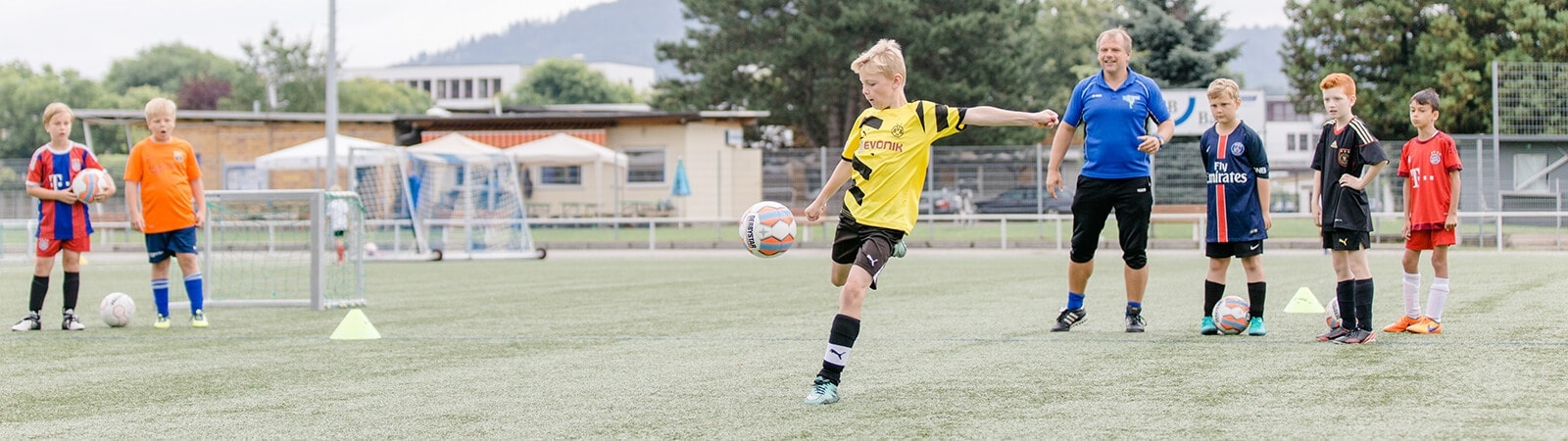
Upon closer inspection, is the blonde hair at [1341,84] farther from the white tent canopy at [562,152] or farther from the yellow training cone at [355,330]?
the white tent canopy at [562,152]

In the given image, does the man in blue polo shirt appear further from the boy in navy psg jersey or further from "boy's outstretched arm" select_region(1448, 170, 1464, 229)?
"boy's outstretched arm" select_region(1448, 170, 1464, 229)

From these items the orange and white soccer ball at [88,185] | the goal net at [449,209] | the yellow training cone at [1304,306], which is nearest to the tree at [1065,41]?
the goal net at [449,209]

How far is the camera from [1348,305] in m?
7.95

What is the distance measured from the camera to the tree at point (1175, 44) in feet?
135

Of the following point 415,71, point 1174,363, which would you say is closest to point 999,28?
point 1174,363

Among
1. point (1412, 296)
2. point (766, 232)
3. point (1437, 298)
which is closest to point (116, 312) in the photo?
point (766, 232)

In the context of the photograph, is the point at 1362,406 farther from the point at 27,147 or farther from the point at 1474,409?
the point at 27,147

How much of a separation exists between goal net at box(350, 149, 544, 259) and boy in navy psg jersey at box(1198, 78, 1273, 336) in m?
17.9

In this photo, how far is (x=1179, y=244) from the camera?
1123 inches

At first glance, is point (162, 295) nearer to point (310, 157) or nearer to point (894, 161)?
point (894, 161)

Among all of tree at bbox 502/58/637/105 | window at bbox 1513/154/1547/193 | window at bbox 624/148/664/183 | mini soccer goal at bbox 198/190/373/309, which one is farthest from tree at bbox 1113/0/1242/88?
tree at bbox 502/58/637/105

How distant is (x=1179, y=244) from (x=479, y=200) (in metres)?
13.0

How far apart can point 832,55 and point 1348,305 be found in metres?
38.1

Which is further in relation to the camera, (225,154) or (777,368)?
(225,154)
